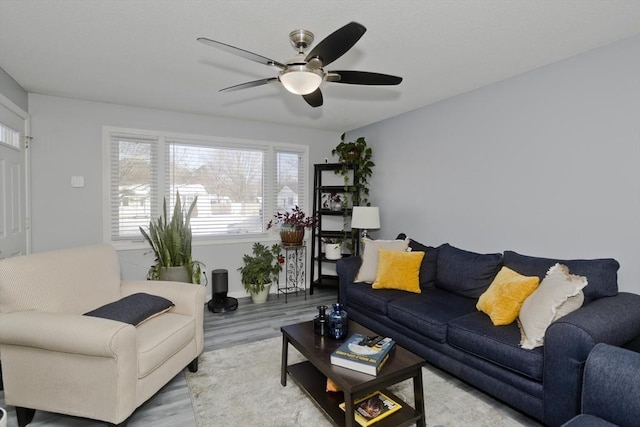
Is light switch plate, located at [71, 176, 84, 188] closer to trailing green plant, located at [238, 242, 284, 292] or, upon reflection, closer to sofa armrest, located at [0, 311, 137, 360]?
trailing green plant, located at [238, 242, 284, 292]

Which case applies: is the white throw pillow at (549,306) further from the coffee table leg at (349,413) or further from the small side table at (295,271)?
the small side table at (295,271)

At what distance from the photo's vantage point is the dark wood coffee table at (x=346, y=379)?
1.64 m

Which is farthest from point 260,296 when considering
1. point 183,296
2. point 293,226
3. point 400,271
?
point 400,271

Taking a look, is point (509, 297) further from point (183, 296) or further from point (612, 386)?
point (183, 296)

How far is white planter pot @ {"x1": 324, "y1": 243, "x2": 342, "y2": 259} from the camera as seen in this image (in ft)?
14.9

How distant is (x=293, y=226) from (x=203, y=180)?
4.44ft

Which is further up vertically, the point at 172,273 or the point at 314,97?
the point at 314,97

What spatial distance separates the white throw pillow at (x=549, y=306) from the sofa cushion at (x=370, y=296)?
1123 millimetres

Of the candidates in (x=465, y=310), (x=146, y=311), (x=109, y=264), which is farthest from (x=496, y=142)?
(x=109, y=264)

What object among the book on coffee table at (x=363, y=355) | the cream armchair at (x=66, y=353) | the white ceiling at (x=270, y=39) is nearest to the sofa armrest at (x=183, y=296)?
the cream armchair at (x=66, y=353)

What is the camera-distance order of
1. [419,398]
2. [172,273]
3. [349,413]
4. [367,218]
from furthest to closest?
[367,218]
[172,273]
[419,398]
[349,413]

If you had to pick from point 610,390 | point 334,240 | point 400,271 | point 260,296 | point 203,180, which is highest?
point 203,180

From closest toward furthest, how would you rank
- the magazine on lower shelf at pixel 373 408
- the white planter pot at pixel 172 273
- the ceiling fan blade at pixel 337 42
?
1. the ceiling fan blade at pixel 337 42
2. the magazine on lower shelf at pixel 373 408
3. the white planter pot at pixel 172 273

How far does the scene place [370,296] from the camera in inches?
121
